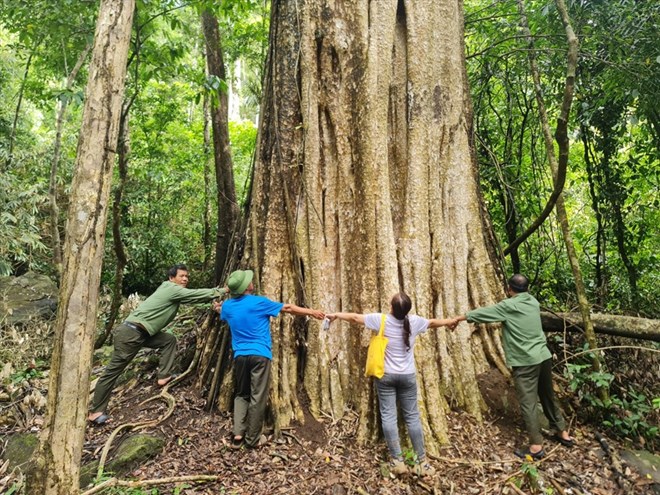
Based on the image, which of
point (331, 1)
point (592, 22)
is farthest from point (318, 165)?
point (592, 22)

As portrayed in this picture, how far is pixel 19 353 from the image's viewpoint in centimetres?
678

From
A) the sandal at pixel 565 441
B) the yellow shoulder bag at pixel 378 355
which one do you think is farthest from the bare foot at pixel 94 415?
the sandal at pixel 565 441

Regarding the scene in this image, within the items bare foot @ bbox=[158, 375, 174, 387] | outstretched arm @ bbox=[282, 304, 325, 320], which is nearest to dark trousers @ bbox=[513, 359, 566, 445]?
outstretched arm @ bbox=[282, 304, 325, 320]

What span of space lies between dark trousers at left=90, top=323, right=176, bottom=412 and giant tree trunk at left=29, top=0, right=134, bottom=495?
2190mm

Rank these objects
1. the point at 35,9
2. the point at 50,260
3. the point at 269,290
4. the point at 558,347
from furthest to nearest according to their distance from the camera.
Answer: the point at 50,260 < the point at 35,9 < the point at 558,347 < the point at 269,290

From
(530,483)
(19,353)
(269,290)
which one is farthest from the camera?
(19,353)

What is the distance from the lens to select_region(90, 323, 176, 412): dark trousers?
4828mm

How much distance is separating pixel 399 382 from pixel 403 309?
669 mm

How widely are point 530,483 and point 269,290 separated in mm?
3028

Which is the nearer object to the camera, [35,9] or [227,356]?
[227,356]

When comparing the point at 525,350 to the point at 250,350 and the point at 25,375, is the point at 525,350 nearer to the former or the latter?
the point at 250,350

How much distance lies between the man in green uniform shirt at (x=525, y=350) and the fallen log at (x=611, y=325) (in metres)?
0.92

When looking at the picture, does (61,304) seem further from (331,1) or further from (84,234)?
(331,1)

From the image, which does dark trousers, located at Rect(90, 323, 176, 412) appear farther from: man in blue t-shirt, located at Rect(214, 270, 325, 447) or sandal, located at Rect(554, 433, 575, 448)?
sandal, located at Rect(554, 433, 575, 448)
